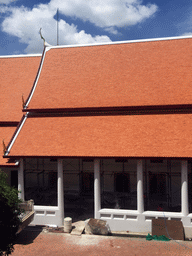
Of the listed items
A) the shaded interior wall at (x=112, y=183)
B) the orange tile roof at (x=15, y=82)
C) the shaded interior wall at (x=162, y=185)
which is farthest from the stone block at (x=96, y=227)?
the orange tile roof at (x=15, y=82)

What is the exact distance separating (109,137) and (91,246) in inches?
239

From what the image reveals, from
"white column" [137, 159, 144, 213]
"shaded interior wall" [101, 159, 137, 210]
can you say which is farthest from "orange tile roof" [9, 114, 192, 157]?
"shaded interior wall" [101, 159, 137, 210]

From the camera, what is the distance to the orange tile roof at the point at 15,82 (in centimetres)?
1970

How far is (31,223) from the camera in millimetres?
15117

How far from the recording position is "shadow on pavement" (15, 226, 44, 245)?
13188mm

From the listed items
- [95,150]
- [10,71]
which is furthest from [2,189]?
[10,71]

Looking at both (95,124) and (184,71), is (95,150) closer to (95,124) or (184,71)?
(95,124)

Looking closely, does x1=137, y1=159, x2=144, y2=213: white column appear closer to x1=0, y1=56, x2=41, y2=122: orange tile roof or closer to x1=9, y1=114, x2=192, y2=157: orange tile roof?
x1=9, y1=114, x2=192, y2=157: orange tile roof

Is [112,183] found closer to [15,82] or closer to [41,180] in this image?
[41,180]

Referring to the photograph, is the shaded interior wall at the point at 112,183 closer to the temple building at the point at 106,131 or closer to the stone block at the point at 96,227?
the temple building at the point at 106,131

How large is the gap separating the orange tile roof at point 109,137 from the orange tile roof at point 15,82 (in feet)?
12.4

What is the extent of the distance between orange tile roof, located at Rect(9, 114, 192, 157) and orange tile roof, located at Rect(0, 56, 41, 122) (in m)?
3.77

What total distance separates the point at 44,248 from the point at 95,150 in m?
5.76

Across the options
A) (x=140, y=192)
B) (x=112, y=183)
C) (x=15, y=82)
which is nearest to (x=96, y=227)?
(x=140, y=192)
